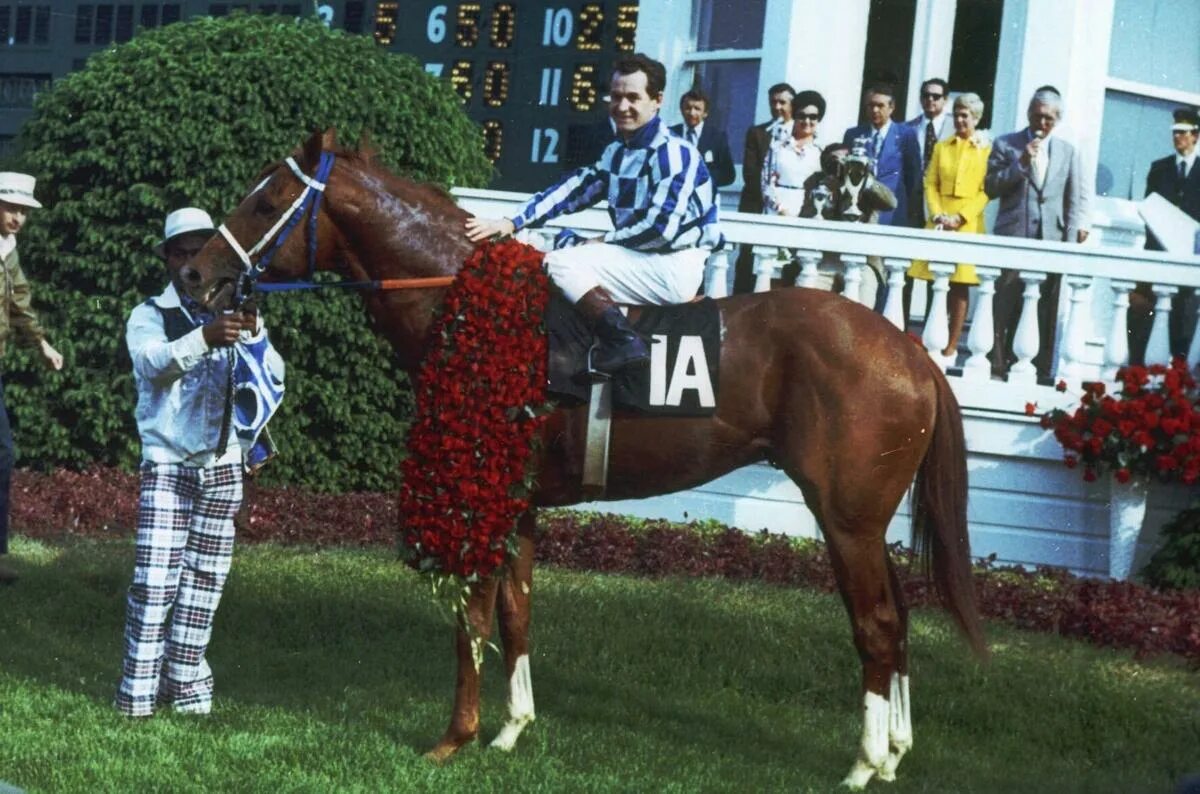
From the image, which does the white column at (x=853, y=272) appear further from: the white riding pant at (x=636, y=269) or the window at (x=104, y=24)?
the window at (x=104, y=24)

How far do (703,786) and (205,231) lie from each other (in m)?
2.65

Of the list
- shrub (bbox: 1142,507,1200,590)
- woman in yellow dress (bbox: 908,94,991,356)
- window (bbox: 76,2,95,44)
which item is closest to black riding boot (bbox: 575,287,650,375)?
shrub (bbox: 1142,507,1200,590)

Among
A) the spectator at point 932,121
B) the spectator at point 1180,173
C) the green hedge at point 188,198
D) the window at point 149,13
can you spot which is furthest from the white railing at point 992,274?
the window at point 149,13

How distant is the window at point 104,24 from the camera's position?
15328 millimetres

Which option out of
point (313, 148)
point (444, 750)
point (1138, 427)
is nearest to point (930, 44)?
point (1138, 427)

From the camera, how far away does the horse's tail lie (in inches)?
267

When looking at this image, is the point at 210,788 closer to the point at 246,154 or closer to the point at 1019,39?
the point at 246,154

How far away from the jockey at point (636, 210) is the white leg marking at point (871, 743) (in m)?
1.42

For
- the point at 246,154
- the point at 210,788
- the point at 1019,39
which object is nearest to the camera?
the point at 210,788

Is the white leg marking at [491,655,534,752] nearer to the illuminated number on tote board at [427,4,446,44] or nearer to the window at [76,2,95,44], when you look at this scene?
the window at [76,2,95,44]

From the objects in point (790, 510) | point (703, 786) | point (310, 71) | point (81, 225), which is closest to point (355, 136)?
point (310, 71)

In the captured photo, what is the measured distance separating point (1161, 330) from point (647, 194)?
191 inches

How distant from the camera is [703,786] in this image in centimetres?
632

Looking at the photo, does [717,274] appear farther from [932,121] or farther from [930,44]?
[930,44]
